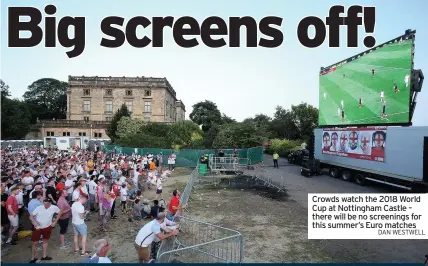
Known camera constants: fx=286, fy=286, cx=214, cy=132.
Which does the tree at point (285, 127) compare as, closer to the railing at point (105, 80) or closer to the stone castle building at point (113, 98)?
the stone castle building at point (113, 98)

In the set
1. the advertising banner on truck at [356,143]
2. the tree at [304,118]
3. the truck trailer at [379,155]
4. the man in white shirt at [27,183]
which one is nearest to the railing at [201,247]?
the man in white shirt at [27,183]

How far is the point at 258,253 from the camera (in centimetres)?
773

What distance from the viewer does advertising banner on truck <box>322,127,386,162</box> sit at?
15867mm

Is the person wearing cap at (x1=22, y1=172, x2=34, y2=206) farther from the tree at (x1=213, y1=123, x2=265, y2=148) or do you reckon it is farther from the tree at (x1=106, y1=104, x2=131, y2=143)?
the tree at (x1=106, y1=104, x2=131, y2=143)

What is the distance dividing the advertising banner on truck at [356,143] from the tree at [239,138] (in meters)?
10.4

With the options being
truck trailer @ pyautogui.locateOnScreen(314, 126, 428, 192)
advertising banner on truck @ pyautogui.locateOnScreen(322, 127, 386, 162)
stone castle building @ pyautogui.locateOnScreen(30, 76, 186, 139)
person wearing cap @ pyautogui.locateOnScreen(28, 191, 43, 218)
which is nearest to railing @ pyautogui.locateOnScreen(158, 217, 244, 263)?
person wearing cap @ pyautogui.locateOnScreen(28, 191, 43, 218)

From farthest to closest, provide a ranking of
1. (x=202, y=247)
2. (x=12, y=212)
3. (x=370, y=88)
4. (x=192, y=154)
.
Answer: (x=192, y=154) < (x=370, y=88) < (x=12, y=212) < (x=202, y=247)

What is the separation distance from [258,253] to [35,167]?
1170 centimetres

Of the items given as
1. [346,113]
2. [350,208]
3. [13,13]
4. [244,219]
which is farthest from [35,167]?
[346,113]

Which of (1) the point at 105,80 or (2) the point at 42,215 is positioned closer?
(2) the point at 42,215

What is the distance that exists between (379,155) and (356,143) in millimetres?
2075

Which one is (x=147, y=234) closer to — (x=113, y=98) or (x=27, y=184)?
(x=27, y=184)

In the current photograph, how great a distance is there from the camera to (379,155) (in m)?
15.8

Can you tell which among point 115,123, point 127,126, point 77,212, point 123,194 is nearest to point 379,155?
point 123,194
